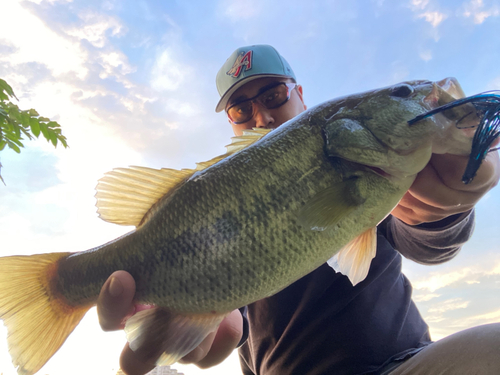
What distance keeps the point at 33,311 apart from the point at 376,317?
1879mm

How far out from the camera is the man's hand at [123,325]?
3.86ft

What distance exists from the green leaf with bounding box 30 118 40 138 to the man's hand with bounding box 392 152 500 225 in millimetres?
2004

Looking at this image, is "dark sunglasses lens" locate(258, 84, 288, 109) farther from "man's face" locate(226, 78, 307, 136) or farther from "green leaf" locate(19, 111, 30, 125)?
"green leaf" locate(19, 111, 30, 125)

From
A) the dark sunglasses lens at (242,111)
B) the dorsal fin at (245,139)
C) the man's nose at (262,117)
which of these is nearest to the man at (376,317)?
the dorsal fin at (245,139)

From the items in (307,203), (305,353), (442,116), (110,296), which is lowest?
(305,353)

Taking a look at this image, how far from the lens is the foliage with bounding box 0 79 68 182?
5.02 ft

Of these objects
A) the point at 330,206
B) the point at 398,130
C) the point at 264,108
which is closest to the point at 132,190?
the point at 330,206

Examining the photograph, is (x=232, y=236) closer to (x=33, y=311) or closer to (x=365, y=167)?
(x=365, y=167)

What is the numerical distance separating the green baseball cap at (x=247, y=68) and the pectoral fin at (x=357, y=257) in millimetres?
2141

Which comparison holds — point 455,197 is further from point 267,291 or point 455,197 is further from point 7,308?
point 7,308

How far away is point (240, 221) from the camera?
1121 millimetres

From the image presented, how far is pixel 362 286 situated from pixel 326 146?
45.8 inches

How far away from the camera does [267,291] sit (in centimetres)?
110

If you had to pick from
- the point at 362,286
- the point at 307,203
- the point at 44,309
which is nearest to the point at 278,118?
the point at 362,286
